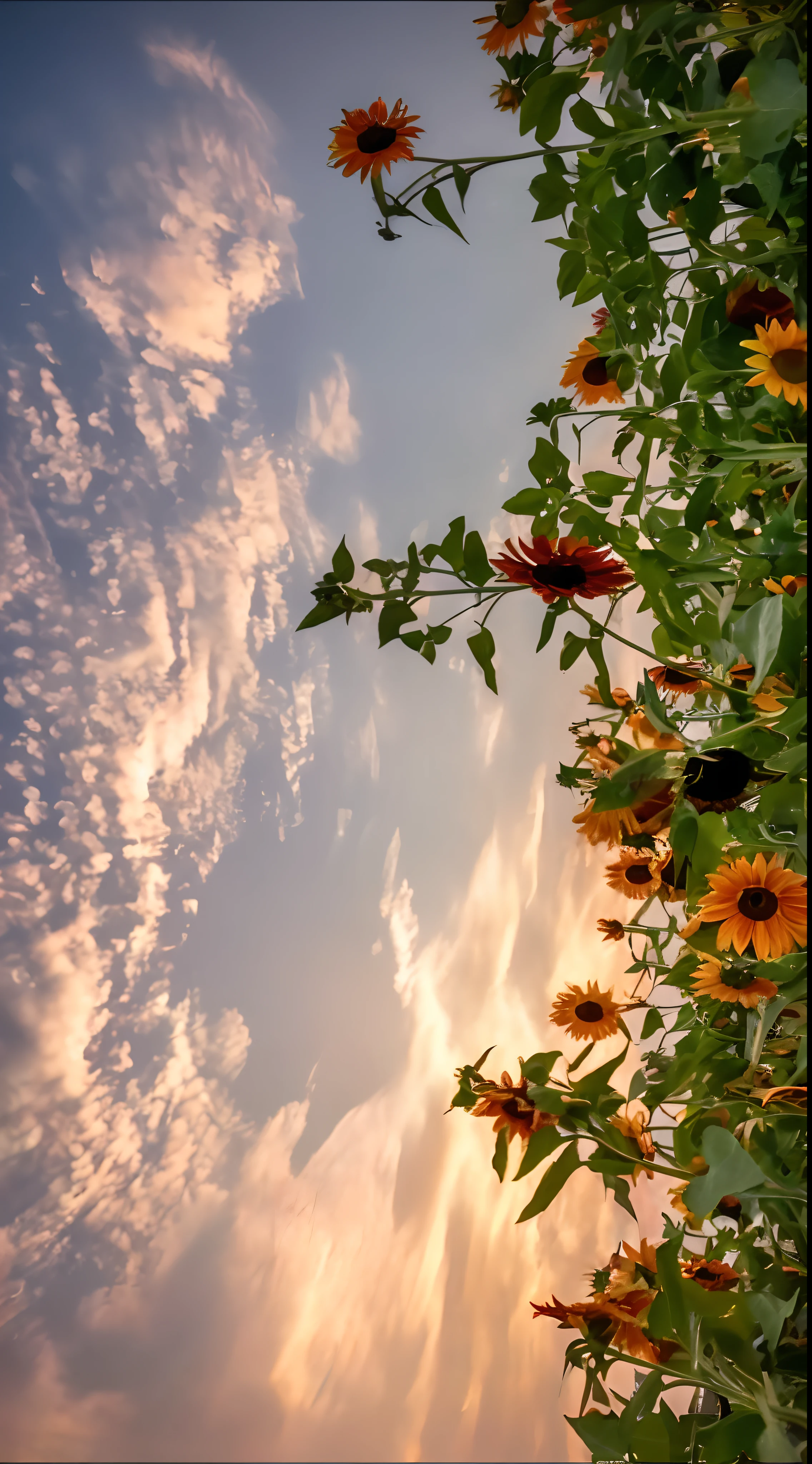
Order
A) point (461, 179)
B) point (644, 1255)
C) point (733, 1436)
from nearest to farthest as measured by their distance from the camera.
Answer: point (733, 1436) < point (461, 179) < point (644, 1255)

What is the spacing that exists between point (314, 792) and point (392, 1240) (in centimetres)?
57

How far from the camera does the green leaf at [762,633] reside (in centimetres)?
26

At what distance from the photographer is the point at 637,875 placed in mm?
528

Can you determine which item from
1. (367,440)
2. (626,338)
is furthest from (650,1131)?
(367,440)

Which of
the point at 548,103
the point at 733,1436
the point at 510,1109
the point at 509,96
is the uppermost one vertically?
the point at 509,96

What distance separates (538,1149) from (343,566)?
1.04 feet

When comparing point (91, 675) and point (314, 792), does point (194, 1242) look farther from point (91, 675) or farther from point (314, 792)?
point (91, 675)

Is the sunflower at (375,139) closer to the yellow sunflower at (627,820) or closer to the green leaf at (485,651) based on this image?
the green leaf at (485,651)

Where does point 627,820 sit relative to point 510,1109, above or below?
above

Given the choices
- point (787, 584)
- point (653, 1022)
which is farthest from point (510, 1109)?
point (787, 584)

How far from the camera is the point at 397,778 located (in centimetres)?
87

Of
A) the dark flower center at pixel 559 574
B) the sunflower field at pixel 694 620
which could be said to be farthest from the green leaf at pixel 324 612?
the dark flower center at pixel 559 574

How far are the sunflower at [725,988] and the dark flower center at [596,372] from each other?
15.5 inches

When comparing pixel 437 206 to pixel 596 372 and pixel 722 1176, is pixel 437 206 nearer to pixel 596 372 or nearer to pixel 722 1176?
pixel 596 372
